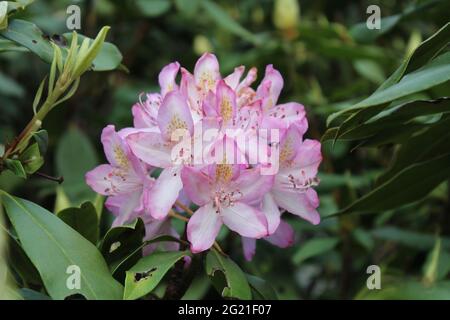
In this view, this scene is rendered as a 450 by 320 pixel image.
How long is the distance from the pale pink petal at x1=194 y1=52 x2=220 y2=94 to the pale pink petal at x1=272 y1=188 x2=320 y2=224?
16 cm

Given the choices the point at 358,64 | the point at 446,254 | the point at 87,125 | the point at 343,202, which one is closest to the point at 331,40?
the point at 358,64

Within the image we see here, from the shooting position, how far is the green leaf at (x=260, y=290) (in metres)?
0.99

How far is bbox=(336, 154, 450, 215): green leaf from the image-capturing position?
1.10 metres

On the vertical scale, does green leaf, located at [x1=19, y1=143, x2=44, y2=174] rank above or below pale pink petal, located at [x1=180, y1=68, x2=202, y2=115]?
below

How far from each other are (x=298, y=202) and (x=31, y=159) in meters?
0.32

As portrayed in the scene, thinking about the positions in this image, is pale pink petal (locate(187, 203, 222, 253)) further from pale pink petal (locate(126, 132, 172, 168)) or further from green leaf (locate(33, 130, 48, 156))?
green leaf (locate(33, 130, 48, 156))

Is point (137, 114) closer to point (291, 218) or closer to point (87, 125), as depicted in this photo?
point (291, 218)

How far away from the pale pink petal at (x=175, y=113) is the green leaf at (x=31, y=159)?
0.47 ft

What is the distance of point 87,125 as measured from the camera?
86.1 inches

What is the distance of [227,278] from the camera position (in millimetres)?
898

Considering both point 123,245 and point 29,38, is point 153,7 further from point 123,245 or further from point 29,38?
point 123,245

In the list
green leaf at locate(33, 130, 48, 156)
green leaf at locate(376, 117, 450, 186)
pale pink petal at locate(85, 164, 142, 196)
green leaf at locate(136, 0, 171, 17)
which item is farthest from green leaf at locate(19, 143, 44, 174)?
green leaf at locate(136, 0, 171, 17)

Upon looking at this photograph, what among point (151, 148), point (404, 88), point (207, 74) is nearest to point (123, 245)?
point (151, 148)

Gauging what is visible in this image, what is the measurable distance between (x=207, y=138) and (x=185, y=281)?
0.61ft
